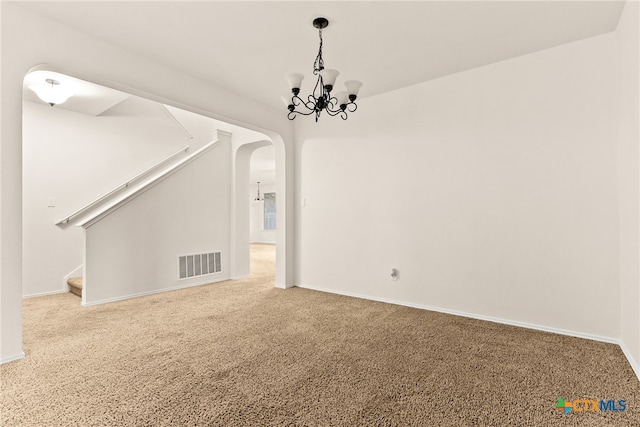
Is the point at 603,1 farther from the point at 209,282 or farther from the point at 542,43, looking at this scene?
the point at 209,282

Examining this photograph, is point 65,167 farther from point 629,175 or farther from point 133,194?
point 629,175

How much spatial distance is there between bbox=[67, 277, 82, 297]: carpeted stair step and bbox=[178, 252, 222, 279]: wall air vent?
3.80 feet

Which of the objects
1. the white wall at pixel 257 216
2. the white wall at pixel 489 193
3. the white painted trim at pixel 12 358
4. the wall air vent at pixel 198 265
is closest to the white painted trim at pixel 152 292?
the wall air vent at pixel 198 265

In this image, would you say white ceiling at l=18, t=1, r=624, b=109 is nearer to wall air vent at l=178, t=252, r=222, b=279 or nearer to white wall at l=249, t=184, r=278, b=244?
wall air vent at l=178, t=252, r=222, b=279

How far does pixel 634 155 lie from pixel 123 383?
3.58m

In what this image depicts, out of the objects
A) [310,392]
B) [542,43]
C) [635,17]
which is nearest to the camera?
[310,392]

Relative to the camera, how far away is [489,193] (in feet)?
10.2

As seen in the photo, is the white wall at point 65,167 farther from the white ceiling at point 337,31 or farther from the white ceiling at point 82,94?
the white ceiling at point 337,31

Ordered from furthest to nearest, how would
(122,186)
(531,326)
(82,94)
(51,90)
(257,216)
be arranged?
1. (257,216)
2. (122,186)
3. (82,94)
4. (51,90)
5. (531,326)

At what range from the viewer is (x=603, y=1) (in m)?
2.18

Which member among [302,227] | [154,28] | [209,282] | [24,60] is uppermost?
[154,28]

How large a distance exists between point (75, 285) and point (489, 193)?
4.97m

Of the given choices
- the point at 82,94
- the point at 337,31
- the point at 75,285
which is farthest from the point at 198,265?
the point at 337,31

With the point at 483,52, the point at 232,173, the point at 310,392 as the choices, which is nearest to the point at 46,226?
the point at 232,173
